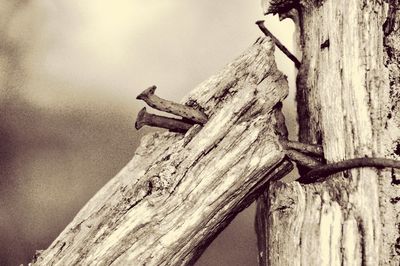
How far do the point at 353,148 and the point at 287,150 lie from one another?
0.60ft

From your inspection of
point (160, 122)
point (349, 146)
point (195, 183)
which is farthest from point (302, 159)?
point (160, 122)

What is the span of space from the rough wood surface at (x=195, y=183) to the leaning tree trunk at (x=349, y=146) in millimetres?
121

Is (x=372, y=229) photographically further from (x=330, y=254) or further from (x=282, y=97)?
(x=282, y=97)

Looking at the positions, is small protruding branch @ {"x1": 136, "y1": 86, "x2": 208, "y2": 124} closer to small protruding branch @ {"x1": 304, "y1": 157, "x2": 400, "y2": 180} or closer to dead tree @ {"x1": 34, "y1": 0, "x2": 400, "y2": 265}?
dead tree @ {"x1": 34, "y1": 0, "x2": 400, "y2": 265}

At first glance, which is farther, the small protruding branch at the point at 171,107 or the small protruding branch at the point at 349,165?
the small protruding branch at the point at 171,107

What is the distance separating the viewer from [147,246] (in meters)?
1.36

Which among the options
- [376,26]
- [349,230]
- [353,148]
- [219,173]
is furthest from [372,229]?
[376,26]

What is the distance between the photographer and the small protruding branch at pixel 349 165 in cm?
129

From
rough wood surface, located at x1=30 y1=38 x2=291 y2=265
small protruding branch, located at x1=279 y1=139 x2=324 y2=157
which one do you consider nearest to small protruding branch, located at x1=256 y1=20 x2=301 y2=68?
rough wood surface, located at x1=30 y1=38 x2=291 y2=265

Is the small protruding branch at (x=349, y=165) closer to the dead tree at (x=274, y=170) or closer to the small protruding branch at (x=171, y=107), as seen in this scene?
the dead tree at (x=274, y=170)

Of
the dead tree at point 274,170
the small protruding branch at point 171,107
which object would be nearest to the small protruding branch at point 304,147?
the dead tree at point 274,170

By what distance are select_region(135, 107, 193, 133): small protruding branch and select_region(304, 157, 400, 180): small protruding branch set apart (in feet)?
1.27

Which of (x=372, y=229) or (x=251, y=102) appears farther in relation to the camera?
(x=251, y=102)

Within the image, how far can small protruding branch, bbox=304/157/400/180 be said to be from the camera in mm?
1288
